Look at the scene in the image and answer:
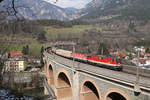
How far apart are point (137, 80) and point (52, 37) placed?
274 feet

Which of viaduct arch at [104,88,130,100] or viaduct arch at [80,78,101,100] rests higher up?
viaduct arch at [104,88,130,100]

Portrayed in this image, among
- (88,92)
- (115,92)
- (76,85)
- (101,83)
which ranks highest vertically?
(101,83)

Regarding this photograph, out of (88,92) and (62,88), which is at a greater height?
(88,92)

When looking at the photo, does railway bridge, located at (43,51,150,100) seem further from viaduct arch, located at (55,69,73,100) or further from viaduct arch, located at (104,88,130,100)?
viaduct arch, located at (55,69,73,100)

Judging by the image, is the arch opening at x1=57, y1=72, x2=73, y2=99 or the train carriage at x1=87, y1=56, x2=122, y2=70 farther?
the arch opening at x1=57, y1=72, x2=73, y2=99

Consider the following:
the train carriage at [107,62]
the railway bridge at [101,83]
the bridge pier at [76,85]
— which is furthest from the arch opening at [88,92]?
the train carriage at [107,62]

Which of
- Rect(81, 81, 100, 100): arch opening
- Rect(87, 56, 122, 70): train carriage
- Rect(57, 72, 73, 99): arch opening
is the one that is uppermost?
Rect(87, 56, 122, 70): train carriage

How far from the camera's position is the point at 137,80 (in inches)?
383

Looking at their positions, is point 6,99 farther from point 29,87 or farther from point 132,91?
point 29,87

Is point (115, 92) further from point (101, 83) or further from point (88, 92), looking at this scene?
point (88, 92)

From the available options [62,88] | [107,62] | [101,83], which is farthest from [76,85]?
[62,88]

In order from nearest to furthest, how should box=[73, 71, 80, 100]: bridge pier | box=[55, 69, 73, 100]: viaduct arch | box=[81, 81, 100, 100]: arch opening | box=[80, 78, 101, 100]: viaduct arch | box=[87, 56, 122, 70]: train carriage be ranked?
box=[80, 78, 101, 100]: viaduct arch, box=[73, 71, 80, 100]: bridge pier, box=[81, 81, 100, 100]: arch opening, box=[87, 56, 122, 70]: train carriage, box=[55, 69, 73, 100]: viaduct arch

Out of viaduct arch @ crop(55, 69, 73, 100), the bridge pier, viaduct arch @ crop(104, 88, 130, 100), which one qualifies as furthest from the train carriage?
viaduct arch @ crop(55, 69, 73, 100)

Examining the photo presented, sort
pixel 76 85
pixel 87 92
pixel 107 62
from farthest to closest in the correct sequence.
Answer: pixel 107 62 < pixel 87 92 < pixel 76 85
